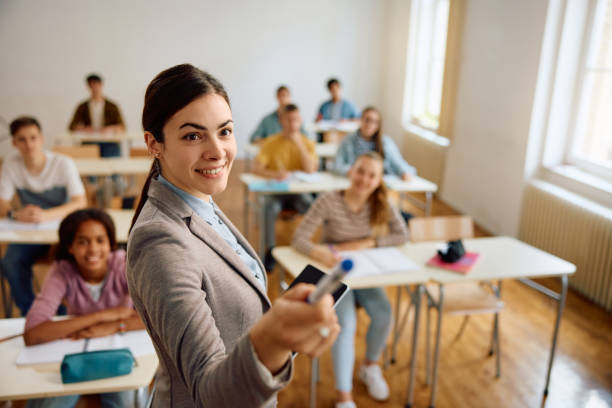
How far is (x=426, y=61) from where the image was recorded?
6.84 meters

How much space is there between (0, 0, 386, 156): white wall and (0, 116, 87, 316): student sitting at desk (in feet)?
15.1

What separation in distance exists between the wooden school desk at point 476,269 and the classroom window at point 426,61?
3.90 metres

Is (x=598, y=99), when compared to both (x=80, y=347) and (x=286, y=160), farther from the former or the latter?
(x=80, y=347)

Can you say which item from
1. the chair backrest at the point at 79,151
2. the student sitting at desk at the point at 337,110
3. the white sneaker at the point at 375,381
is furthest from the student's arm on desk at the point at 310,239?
the student sitting at desk at the point at 337,110

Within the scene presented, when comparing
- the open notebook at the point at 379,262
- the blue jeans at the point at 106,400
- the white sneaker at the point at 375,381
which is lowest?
the white sneaker at the point at 375,381

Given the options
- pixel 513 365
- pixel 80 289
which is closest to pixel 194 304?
pixel 80 289

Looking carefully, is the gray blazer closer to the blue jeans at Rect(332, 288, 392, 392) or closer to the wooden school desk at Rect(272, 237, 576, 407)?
the wooden school desk at Rect(272, 237, 576, 407)

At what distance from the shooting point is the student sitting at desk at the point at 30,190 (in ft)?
9.57

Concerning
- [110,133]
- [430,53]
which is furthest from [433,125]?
[110,133]

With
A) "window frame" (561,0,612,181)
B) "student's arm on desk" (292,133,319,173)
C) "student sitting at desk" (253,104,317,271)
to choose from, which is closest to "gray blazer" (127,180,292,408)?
"student sitting at desk" (253,104,317,271)

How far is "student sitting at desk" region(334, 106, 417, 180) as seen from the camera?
4.30 metres

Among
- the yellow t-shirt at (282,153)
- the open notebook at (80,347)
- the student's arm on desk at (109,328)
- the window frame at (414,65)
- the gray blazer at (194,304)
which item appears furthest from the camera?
the window frame at (414,65)

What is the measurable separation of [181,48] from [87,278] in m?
6.35

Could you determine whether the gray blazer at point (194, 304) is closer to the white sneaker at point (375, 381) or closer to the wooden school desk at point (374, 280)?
the wooden school desk at point (374, 280)
